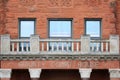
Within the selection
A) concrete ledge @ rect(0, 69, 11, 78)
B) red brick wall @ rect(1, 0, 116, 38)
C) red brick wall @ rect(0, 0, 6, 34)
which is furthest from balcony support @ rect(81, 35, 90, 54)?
red brick wall @ rect(0, 0, 6, 34)

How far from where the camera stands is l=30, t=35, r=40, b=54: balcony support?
31.9 metres

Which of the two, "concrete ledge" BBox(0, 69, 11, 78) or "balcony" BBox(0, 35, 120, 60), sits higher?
"balcony" BBox(0, 35, 120, 60)

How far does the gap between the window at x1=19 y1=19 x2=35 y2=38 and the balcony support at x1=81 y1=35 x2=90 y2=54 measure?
361 centimetres

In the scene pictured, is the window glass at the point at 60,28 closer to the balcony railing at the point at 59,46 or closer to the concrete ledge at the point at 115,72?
the balcony railing at the point at 59,46

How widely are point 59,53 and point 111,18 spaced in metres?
4.11

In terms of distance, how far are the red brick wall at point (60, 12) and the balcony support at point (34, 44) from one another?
2.01 meters

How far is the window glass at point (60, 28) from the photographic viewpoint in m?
34.2

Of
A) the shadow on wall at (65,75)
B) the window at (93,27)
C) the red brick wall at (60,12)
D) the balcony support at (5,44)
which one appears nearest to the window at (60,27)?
the red brick wall at (60,12)

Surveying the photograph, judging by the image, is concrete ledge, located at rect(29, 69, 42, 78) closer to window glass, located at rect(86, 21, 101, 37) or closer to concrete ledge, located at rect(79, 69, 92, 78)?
concrete ledge, located at rect(79, 69, 92, 78)

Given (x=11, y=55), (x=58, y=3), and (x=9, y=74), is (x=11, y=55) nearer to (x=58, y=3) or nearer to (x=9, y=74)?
(x=9, y=74)

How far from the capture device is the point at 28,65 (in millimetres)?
31969

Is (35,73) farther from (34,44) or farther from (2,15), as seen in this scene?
(2,15)

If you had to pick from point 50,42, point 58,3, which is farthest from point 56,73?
point 58,3

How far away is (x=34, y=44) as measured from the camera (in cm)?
A: 3200
